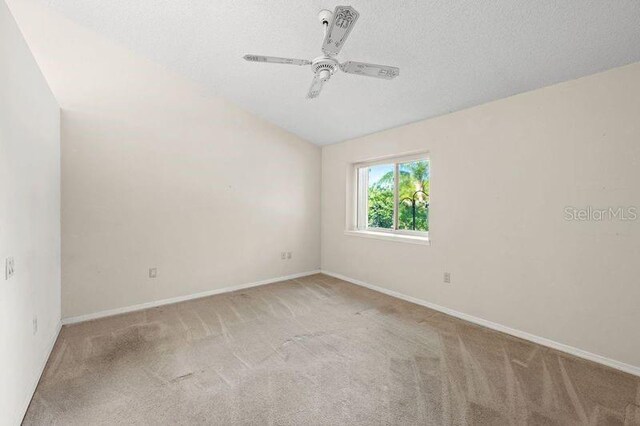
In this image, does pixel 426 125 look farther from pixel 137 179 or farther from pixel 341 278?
pixel 137 179

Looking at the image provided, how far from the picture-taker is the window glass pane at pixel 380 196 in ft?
14.1

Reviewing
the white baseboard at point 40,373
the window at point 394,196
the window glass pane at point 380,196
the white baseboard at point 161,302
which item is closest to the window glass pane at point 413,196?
the window at point 394,196

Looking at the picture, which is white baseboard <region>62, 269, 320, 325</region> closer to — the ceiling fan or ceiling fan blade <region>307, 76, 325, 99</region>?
ceiling fan blade <region>307, 76, 325, 99</region>

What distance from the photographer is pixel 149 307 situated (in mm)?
3398

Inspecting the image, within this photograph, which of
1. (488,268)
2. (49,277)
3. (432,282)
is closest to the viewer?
(49,277)

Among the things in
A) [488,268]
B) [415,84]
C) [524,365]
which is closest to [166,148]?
[415,84]

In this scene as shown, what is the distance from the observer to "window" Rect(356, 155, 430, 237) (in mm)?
3842

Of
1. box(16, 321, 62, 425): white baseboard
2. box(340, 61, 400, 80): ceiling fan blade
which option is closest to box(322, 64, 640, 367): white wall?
box(340, 61, 400, 80): ceiling fan blade

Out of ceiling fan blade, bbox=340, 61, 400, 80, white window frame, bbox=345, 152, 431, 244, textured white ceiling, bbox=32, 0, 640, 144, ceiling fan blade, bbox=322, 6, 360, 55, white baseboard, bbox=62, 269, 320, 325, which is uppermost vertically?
textured white ceiling, bbox=32, 0, 640, 144

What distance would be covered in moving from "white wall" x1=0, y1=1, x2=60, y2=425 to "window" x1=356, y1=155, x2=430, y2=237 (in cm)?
375

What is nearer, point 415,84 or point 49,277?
point 49,277

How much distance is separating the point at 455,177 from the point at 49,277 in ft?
13.5

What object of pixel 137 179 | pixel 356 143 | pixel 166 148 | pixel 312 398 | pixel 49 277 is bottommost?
pixel 312 398

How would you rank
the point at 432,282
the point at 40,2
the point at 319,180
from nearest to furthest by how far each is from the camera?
the point at 40,2 → the point at 432,282 → the point at 319,180
